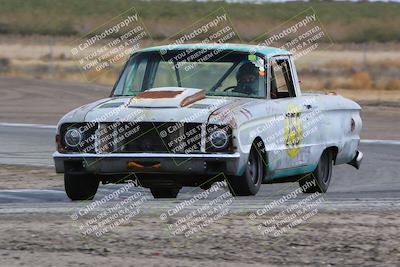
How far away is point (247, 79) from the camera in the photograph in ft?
39.2

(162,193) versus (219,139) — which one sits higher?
(219,139)

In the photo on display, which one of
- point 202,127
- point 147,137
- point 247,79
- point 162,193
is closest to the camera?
point 202,127

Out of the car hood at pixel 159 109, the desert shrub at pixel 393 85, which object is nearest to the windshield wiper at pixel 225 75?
the car hood at pixel 159 109

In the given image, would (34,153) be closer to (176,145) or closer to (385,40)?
(176,145)

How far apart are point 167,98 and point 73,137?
0.95m

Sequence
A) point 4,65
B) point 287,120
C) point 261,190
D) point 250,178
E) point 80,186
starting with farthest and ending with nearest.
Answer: point 4,65
point 261,190
point 287,120
point 80,186
point 250,178

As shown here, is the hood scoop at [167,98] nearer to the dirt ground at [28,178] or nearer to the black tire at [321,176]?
the black tire at [321,176]

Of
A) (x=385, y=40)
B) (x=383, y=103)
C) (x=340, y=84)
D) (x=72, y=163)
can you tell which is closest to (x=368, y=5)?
(x=385, y=40)

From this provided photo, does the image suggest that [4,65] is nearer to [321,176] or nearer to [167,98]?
[321,176]

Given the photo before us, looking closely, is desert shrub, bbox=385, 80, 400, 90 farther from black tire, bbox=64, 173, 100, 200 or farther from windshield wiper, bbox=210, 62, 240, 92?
black tire, bbox=64, 173, 100, 200

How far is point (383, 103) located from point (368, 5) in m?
73.0

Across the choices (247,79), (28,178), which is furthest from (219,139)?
(28,178)

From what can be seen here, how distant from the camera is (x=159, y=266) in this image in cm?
725

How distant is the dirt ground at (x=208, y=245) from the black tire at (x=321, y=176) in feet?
12.2
